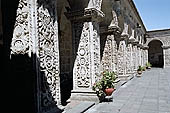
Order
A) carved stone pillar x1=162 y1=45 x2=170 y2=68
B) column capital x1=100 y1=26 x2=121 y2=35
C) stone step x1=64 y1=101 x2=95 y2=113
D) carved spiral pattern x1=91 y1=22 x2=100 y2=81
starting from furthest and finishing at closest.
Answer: carved stone pillar x1=162 y1=45 x2=170 y2=68 → column capital x1=100 y1=26 x2=121 y2=35 → carved spiral pattern x1=91 y1=22 x2=100 y2=81 → stone step x1=64 y1=101 x2=95 y2=113

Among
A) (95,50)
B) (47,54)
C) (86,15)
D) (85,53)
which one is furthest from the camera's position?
(95,50)

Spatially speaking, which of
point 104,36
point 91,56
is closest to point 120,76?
point 104,36

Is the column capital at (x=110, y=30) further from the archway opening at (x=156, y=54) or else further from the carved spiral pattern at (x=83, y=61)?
the archway opening at (x=156, y=54)

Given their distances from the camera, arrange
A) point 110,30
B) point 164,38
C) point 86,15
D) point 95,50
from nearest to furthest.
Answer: point 86,15 < point 95,50 < point 110,30 < point 164,38

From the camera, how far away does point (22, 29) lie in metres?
2.71

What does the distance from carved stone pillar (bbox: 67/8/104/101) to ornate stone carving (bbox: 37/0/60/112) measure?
6.06ft

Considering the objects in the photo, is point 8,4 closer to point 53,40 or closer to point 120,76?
point 53,40

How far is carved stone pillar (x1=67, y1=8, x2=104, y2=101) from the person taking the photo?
16.2 ft

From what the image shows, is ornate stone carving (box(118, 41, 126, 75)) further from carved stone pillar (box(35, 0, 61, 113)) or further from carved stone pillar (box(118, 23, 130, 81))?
carved stone pillar (box(35, 0, 61, 113))

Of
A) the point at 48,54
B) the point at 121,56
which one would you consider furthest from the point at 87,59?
the point at 121,56

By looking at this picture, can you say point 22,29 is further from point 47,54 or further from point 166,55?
point 166,55

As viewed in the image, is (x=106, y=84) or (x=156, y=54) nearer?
(x=106, y=84)

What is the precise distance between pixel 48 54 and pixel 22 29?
0.61 metres

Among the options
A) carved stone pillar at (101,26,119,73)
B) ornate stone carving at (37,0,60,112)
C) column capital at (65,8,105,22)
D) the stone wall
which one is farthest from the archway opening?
ornate stone carving at (37,0,60,112)
